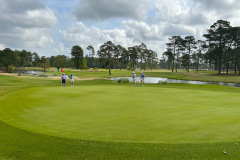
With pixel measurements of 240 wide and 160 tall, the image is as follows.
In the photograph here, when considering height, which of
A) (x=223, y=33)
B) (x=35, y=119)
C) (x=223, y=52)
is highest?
(x=223, y=33)

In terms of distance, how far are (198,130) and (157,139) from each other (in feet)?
8.00

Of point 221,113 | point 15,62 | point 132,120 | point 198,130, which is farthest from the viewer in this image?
point 15,62

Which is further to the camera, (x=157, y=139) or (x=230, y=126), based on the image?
(x=230, y=126)

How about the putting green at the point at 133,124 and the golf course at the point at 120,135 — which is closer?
the golf course at the point at 120,135

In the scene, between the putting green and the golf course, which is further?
the putting green

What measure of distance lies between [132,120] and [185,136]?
3.50m

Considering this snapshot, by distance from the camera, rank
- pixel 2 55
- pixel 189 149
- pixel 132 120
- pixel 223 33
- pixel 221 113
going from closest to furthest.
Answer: pixel 189 149 → pixel 132 120 → pixel 221 113 → pixel 223 33 → pixel 2 55

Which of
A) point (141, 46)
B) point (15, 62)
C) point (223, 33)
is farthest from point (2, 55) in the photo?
point (223, 33)

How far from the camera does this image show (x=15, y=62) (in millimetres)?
158250

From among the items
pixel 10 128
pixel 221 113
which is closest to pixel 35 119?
pixel 10 128

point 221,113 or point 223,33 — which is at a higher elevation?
point 223,33

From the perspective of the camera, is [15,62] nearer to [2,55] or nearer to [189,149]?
[2,55]

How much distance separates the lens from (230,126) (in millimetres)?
10047

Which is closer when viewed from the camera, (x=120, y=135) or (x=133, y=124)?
(x=120, y=135)
